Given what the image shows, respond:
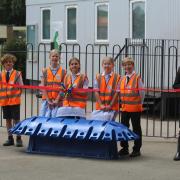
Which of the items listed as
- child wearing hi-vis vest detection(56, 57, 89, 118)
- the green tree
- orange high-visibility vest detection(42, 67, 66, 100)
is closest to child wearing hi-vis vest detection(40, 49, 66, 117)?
orange high-visibility vest detection(42, 67, 66, 100)

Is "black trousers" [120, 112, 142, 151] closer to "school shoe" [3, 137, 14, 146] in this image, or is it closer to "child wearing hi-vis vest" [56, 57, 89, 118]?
"child wearing hi-vis vest" [56, 57, 89, 118]

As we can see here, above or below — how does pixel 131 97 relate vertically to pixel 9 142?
above

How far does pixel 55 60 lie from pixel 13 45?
15449 millimetres

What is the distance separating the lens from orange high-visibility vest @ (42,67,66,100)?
1013 centimetres

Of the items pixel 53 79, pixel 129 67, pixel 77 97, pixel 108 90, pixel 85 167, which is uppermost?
pixel 129 67

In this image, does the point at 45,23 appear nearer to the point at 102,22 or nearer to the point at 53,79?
the point at 102,22

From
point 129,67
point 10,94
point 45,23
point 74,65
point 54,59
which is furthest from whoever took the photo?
point 45,23

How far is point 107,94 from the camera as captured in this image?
9.61m

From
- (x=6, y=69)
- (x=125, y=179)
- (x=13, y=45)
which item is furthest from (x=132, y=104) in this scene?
(x=13, y=45)

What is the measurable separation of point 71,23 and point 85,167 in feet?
37.5

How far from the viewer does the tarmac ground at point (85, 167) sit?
8062mm

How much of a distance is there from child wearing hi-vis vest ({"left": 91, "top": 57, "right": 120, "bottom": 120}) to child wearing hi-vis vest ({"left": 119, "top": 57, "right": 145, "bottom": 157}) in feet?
0.42

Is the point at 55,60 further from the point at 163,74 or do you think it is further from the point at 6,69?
the point at 163,74

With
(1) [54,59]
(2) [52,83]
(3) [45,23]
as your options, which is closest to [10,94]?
(2) [52,83]
